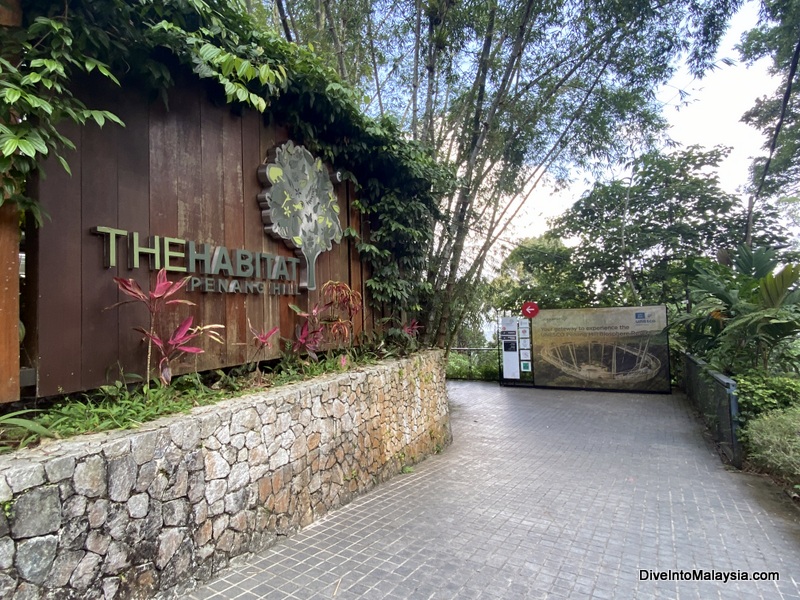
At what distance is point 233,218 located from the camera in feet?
13.1

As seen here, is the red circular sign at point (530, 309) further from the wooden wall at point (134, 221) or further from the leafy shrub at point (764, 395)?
the wooden wall at point (134, 221)

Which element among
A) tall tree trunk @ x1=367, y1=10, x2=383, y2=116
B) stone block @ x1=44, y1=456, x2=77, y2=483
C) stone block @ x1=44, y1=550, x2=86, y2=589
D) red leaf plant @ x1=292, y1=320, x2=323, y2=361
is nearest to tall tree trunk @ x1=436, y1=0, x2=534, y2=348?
tall tree trunk @ x1=367, y1=10, x2=383, y2=116

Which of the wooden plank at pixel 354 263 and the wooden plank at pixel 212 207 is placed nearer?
the wooden plank at pixel 212 207

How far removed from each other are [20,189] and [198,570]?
240 cm

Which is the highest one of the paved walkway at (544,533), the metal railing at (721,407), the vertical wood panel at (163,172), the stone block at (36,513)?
the vertical wood panel at (163,172)

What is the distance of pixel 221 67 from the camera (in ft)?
10.5

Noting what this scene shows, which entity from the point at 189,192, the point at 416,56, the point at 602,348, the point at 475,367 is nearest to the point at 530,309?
the point at 602,348

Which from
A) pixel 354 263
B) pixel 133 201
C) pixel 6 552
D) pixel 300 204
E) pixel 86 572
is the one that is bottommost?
pixel 86 572

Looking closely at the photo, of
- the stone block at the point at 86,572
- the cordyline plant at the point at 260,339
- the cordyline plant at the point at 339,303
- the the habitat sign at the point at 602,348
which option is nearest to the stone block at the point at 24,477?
the stone block at the point at 86,572

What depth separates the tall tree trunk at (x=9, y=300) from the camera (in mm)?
2332

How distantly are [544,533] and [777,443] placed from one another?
276cm

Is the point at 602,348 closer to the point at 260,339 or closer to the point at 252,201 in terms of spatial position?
the point at 260,339

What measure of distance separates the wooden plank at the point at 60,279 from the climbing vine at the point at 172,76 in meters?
0.13

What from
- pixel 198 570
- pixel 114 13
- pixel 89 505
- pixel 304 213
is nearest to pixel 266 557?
pixel 198 570
